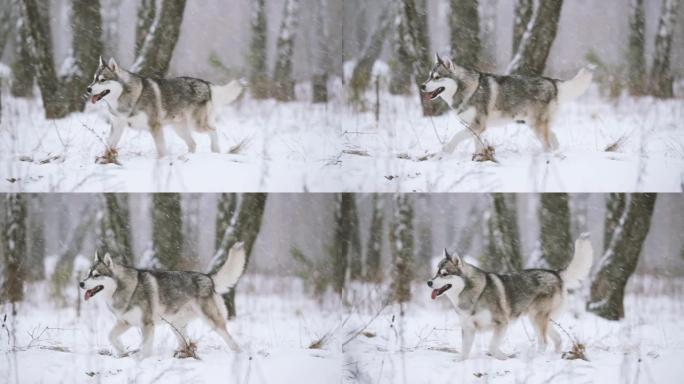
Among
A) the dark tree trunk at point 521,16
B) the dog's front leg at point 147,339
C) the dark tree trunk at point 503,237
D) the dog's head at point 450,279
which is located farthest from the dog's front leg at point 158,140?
the dark tree trunk at point 521,16

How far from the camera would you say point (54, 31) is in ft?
11.4

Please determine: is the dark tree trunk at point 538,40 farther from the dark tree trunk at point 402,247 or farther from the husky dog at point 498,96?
the dark tree trunk at point 402,247

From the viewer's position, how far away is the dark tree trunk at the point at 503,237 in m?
3.50

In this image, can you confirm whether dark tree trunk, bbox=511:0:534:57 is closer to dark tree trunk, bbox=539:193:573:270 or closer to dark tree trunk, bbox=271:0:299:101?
dark tree trunk, bbox=539:193:573:270

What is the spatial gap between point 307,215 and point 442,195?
0.50 m

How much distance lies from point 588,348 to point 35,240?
2033 millimetres

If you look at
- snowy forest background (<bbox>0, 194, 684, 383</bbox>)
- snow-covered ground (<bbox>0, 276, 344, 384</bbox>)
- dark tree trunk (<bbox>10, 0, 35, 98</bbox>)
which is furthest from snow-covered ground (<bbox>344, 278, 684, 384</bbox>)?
dark tree trunk (<bbox>10, 0, 35, 98</bbox>)

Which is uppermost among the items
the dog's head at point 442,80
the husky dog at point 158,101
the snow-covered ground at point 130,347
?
the dog's head at point 442,80

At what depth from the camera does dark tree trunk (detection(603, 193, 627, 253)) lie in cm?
349

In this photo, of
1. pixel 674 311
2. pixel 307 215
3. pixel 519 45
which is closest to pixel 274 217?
pixel 307 215

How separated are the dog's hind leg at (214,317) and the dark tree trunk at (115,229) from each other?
1.03 ft

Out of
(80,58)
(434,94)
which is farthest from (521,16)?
(80,58)

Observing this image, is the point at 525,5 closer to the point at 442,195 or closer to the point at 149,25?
the point at 442,195

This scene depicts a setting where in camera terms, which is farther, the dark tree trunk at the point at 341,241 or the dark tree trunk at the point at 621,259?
the dark tree trunk at the point at 341,241
